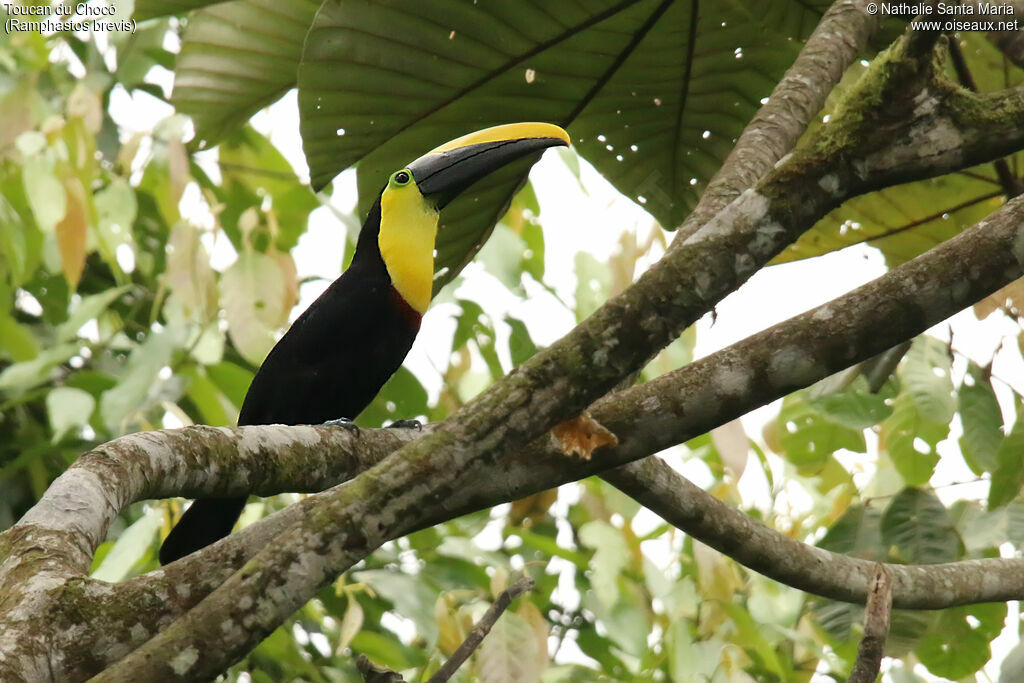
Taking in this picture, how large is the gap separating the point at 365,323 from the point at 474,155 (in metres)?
0.52

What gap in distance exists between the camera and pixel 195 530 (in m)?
2.66

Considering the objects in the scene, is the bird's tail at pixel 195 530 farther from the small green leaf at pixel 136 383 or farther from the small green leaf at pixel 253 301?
the small green leaf at pixel 253 301

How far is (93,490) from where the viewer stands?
153 centimetres

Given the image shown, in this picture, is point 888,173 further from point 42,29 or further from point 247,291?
point 42,29

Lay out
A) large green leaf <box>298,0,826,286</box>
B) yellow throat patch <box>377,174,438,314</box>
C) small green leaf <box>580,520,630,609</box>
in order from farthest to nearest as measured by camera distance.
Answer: yellow throat patch <box>377,174,438,314</box>, small green leaf <box>580,520,630,609</box>, large green leaf <box>298,0,826,286</box>

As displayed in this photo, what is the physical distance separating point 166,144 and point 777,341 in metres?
2.05

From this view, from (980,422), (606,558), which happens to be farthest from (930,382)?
(606,558)

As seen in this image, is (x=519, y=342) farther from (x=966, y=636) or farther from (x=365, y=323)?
(x=966, y=636)

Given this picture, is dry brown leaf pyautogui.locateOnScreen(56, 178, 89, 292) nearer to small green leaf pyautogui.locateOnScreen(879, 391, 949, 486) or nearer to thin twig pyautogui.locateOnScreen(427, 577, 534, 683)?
thin twig pyautogui.locateOnScreen(427, 577, 534, 683)

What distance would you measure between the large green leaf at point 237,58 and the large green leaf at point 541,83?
0.30 metres

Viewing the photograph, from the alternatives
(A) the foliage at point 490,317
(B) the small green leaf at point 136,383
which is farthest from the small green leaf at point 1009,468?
(B) the small green leaf at point 136,383

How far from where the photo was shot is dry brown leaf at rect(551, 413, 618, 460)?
1.64 m

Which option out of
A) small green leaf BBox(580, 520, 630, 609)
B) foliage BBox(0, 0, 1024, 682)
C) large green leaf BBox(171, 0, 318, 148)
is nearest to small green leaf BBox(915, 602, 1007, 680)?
foliage BBox(0, 0, 1024, 682)

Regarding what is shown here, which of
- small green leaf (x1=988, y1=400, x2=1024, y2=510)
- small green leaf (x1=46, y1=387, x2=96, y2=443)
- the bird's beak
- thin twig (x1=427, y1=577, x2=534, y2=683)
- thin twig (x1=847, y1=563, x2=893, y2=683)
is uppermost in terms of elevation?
the bird's beak
